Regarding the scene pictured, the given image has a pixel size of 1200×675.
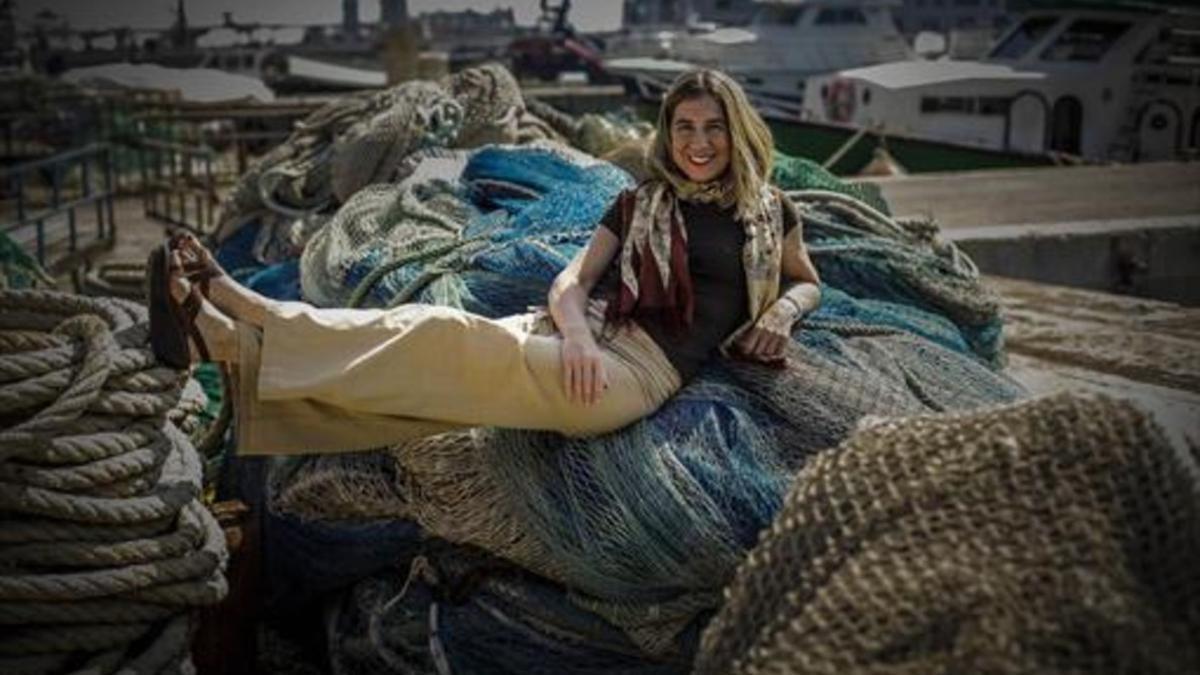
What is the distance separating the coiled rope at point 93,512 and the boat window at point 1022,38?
2340 cm

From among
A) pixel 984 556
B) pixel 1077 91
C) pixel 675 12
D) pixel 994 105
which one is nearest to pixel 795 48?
pixel 994 105

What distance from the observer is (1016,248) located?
9406 millimetres

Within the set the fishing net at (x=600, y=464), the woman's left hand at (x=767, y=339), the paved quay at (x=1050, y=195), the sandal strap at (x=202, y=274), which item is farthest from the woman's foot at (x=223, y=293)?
the paved quay at (x=1050, y=195)

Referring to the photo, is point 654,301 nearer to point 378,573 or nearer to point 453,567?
point 453,567

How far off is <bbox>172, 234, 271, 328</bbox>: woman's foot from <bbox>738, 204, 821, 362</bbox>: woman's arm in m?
1.34

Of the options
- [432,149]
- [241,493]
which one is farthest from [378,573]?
[432,149]

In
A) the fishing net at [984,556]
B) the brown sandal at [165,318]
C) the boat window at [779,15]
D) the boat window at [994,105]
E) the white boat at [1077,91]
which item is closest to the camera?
the fishing net at [984,556]

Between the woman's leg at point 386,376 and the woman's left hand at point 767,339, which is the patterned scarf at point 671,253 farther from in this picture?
the woman's leg at point 386,376

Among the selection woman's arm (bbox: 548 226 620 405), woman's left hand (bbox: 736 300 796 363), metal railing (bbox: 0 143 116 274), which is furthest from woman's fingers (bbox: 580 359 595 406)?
metal railing (bbox: 0 143 116 274)

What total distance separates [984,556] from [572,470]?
1524mm

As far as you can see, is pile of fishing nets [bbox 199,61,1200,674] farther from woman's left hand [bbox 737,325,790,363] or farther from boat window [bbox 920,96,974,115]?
boat window [bbox 920,96,974,115]

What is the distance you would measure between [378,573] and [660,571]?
114 cm

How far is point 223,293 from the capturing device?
10.9 feet

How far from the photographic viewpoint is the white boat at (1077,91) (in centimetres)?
2248
